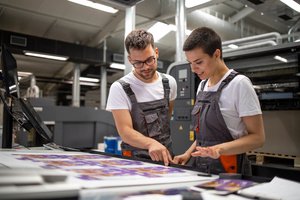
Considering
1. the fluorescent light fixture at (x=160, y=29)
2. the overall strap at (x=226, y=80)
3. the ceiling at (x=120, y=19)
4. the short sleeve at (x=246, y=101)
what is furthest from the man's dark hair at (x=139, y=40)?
the fluorescent light fixture at (x=160, y=29)

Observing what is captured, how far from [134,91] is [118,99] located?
131 mm

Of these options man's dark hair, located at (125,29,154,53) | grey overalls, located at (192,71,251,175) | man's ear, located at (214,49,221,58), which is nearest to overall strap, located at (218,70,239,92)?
grey overalls, located at (192,71,251,175)

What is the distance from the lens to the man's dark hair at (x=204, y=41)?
1.50 m

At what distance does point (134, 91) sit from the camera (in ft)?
6.08

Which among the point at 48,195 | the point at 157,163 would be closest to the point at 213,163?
the point at 157,163

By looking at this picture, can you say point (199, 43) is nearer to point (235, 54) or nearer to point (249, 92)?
point (249, 92)

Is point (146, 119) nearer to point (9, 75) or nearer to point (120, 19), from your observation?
point (9, 75)

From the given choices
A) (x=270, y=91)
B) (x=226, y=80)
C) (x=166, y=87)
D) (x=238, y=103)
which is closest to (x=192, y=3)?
(x=270, y=91)

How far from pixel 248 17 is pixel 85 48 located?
4120 millimetres

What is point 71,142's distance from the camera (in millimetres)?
4430

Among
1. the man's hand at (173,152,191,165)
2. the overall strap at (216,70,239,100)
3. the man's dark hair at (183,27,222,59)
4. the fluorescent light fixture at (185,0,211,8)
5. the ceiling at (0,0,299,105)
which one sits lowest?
the man's hand at (173,152,191,165)

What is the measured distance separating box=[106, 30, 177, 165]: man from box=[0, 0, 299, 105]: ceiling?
7.88ft

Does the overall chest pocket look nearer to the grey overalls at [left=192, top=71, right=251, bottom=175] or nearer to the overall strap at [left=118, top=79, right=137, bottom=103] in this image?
the overall strap at [left=118, top=79, right=137, bottom=103]

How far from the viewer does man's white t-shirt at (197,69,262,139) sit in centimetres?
135
